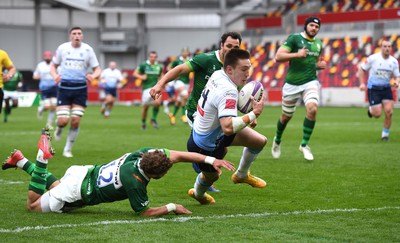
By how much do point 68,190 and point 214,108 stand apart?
5.93ft

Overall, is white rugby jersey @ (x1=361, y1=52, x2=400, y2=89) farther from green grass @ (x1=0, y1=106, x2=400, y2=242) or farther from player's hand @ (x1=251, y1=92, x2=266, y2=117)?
player's hand @ (x1=251, y1=92, x2=266, y2=117)

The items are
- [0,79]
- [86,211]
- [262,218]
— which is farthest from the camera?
[0,79]

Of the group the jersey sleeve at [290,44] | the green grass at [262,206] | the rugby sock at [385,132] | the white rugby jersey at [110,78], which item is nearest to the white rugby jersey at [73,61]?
the green grass at [262,206]

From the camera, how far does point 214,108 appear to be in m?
8.73

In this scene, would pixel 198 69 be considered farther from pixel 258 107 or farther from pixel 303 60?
pixel 303 60

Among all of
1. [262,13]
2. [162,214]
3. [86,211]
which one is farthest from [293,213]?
[262,13]

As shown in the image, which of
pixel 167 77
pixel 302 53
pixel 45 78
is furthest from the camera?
pixel 45 78

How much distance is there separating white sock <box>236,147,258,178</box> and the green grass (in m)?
0.29

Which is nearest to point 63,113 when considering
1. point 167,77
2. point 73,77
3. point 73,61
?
point 73,77

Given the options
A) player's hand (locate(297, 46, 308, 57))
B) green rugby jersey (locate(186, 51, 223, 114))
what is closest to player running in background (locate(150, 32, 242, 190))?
green rugby jersey (locate(186, 51, 223, 114))

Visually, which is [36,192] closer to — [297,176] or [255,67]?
[297,176]

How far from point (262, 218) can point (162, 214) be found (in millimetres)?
1048

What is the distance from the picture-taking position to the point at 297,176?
12148 mm

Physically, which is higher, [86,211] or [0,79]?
[0,79]
